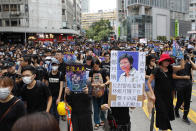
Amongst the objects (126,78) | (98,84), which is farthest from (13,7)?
(126,78)

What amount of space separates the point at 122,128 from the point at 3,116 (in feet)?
6.78

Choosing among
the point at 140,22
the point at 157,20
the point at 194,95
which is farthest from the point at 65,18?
the point at 194,95

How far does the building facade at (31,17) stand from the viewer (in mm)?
46906

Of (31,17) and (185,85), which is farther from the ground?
(31,17)

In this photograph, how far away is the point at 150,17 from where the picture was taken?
69.8 m

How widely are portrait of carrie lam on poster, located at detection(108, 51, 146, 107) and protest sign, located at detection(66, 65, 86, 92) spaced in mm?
547

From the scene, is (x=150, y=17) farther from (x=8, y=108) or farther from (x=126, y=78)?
(x=8, y=108)

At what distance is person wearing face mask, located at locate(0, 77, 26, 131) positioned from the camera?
2896mm

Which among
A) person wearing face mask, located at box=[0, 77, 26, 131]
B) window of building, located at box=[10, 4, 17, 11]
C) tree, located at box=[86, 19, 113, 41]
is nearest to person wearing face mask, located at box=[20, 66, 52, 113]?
person wearing face mask, located at box=[0, 77, 26, 131]

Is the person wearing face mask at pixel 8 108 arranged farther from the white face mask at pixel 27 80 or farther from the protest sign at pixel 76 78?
the protest sign at pixel 76 78

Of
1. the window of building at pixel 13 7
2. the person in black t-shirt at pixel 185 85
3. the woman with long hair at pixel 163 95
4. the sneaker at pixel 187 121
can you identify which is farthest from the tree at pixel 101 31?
the woman with long hair at pixel 163 95

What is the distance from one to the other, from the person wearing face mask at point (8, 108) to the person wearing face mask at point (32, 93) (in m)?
0.75

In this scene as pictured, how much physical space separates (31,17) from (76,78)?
48.7m

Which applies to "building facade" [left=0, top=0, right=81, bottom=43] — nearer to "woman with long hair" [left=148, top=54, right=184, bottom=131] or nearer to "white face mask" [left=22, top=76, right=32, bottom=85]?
"white face mask" [left=22, top=76, right=32, bottom=85]
